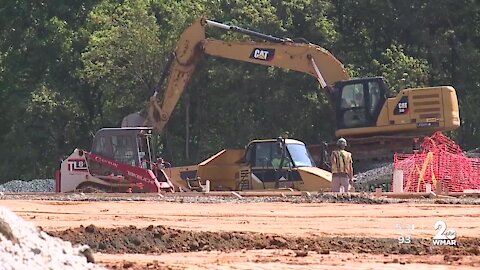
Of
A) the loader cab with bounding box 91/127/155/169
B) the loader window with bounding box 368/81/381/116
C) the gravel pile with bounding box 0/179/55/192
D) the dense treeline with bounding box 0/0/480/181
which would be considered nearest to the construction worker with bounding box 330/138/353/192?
the loader cab with bounding box 91/127/155/169

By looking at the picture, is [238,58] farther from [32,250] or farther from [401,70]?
[32,250]

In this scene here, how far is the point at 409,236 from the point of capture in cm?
1666

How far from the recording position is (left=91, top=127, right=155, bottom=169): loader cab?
1256 inches

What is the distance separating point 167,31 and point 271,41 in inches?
576

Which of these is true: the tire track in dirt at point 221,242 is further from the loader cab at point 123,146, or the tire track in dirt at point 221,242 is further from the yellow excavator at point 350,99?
the yellow excavator at point 350,99

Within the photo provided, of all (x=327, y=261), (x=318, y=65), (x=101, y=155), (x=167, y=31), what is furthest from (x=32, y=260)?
(x=167, y=31)

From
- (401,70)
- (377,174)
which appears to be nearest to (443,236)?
(377,174)

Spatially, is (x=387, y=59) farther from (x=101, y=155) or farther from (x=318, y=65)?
(x=101, y=155)

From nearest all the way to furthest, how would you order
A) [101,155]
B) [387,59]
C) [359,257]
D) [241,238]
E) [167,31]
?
1. [359,257]
2. [241,238]
3. [101,155]
4. [387,59]
5. [167,31]

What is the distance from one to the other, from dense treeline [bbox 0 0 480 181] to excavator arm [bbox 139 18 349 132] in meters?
8.94

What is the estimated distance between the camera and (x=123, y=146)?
32000 millimetres

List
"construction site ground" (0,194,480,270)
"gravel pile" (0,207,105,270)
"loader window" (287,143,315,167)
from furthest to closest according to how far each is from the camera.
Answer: "loader window" (287,143,315,167)
"construction site ground" (0,194,480,270)
"gravel pile" (0,207,105,270)

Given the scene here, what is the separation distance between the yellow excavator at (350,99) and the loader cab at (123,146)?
12.2ft

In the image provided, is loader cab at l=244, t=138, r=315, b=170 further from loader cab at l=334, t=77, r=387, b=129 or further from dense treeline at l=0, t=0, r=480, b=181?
dense treeline at l=0, t=0, r=480, b=181
